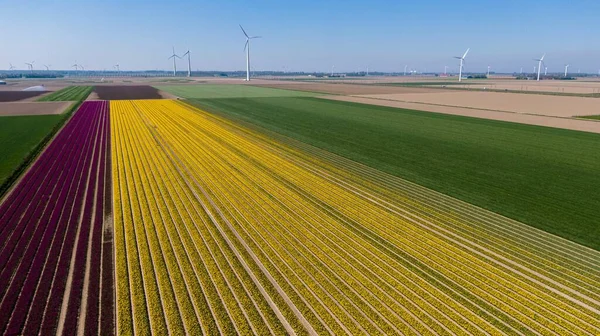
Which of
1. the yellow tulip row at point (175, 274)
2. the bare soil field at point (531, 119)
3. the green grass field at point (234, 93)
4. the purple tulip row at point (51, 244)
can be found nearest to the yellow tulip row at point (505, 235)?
the yellow tulip row at point (175, 274)

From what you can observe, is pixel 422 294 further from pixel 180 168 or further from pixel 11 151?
pixel 11 151

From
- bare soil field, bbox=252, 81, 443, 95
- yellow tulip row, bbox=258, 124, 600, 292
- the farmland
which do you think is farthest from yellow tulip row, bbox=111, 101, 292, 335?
bare soil field, bbox=252, 81, 443, 95

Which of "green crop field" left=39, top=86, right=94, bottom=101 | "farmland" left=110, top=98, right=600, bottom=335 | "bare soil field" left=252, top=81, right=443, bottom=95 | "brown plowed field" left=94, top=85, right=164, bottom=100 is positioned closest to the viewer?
"farmland" left=110, top=98, right=600, bottom=335

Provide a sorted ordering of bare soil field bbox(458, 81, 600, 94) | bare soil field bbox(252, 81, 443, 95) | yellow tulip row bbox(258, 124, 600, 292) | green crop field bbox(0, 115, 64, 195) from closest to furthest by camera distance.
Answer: yellow tulip row bbox(258, 124, 600, 292)
green crop field bbox(0, 115, 64, 195)
bare soil field bbox(252, 81, 443, 95)
bare soil field bbox(458, 81, 600, 94)

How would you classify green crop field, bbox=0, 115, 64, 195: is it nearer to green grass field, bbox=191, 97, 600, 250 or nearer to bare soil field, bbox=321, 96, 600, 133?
green grass field, bbox=191, 97, 600, 250

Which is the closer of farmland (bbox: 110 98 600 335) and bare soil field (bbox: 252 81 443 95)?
farmland (bbox: 110 98 600 335)

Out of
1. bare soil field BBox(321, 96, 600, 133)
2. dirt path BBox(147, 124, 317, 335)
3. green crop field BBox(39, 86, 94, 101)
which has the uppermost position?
green crop field BBox(39, 86, 94, 101)

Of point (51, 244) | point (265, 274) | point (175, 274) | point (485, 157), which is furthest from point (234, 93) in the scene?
point (265, 274)
